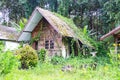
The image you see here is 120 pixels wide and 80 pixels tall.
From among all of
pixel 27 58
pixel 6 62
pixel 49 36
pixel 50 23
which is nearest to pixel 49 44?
pixel 49 36

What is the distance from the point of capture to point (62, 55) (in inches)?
959

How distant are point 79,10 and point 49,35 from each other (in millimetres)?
18242

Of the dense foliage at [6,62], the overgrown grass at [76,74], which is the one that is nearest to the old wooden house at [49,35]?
the overgrown grass at [76,74]

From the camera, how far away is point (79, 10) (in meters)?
43.1

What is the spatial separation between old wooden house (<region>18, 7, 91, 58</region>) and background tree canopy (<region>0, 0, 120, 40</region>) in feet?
42.8

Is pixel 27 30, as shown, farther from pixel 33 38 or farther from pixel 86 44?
pixel 86 44

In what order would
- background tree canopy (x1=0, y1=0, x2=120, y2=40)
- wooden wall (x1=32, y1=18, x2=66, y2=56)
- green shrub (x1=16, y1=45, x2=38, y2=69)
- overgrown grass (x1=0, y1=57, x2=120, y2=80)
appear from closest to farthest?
overgrown grass (x1=0, y1=57, x2=120, y2=80) → green shrub (x1=16, y1=45, x2=38, y2=69) → wooden wall (x1=32, y1=18, x2=66, y2=56) → background tree canopy (x1=0, y1=0, x2=120, y2=40)

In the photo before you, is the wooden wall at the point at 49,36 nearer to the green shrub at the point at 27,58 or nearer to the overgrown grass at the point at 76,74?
the green shrub at the point at 27,58

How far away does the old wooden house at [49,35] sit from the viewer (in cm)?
2444

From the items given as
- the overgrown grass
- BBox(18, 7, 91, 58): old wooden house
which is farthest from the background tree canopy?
the overgrown grass

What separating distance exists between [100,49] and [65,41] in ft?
16.1

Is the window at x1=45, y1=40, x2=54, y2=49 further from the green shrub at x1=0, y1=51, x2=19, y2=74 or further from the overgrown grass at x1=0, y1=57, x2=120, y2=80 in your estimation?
the green shrub at x1=0, y1=51, x2=19, y2=74

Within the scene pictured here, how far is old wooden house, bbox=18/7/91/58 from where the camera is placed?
80.2ft

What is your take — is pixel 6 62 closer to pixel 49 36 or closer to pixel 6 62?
pixel 6 62
